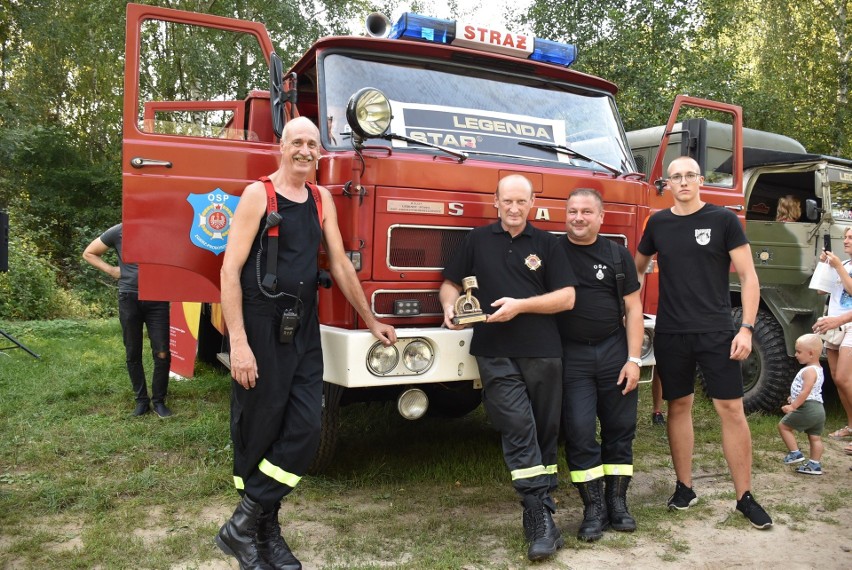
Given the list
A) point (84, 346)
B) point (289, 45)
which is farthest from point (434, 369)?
point (289, 45)

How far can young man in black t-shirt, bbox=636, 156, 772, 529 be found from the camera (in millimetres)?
3707

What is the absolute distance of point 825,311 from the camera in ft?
20.4

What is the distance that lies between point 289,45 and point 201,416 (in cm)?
1551

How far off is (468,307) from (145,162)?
1877 millimetres

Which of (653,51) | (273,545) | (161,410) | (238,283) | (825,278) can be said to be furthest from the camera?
(653,51)

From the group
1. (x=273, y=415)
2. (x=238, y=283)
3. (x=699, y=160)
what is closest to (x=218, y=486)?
(x=273, y=415)

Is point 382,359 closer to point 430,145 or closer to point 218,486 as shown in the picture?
point 430,145

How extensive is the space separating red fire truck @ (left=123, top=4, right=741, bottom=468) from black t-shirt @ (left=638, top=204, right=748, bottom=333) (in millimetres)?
454

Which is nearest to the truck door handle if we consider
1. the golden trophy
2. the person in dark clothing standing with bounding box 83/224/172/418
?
the golden trophy

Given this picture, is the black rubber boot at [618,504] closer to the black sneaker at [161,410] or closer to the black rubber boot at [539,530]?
the black rubber boot at [539,530]

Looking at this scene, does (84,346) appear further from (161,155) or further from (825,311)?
(825,311)

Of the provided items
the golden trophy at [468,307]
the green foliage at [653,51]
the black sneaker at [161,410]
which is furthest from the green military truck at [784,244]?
the green foliage at [653,51]

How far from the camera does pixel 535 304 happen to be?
346 cm

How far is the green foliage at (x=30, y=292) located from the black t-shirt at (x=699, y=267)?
12037mm
